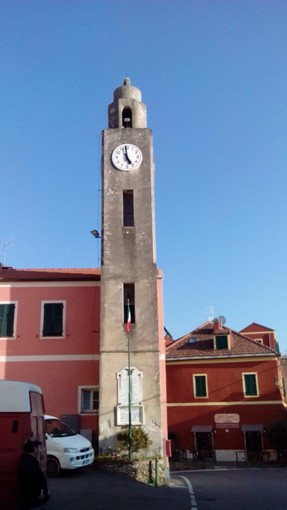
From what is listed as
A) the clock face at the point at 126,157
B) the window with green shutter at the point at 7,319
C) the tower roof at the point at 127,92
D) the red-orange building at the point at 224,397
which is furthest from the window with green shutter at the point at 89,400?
the tower roof at the point at 127,92

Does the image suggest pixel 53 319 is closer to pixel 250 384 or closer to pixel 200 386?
pixel 200 386

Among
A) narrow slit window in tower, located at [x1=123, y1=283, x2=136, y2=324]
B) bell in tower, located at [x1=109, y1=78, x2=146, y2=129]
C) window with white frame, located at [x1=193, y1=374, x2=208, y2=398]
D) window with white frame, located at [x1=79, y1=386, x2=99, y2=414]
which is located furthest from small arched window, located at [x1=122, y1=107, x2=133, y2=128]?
window with white frame, located at [x1=193, y1=374, x2=208, y2=398]

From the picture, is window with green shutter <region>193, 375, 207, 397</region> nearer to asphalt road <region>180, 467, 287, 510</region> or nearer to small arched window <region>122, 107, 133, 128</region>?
asphalt road <region>180, 467, 287, 510</region>

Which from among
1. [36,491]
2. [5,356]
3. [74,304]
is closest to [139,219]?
[74,304]

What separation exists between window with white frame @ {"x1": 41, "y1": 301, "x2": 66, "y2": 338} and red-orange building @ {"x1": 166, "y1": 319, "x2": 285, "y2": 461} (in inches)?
571

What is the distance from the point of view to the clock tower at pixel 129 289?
1938 cm

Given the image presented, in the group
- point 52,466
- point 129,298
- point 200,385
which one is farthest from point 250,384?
point 52,466

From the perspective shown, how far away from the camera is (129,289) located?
70.5ft

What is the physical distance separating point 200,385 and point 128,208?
16.3m

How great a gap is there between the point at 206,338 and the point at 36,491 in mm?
28482

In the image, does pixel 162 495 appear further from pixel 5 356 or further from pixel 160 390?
pixel 5 356

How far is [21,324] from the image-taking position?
2209cm

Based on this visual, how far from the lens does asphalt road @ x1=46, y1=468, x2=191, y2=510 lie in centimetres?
1094

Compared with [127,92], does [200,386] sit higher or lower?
lower
